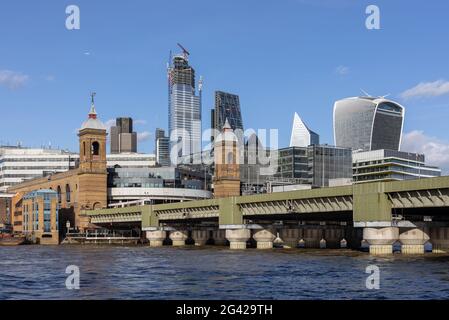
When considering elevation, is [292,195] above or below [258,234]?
above

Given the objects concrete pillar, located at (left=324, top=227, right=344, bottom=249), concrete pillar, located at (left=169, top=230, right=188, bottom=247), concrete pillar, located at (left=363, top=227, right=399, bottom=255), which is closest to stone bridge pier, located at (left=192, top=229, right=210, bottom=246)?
concrete pillar, located at (left=169, top=230, right=188, bottom=247)

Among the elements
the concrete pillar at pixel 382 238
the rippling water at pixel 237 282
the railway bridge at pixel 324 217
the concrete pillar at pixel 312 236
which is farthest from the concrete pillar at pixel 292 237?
the rippling water at pixel 237 282

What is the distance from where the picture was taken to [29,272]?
61094mm

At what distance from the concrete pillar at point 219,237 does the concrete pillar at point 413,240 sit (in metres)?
65.8

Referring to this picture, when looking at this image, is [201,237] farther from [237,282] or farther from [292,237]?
[237,282]

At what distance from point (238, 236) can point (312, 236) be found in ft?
60.2

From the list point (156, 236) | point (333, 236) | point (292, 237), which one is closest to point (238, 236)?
point (292, 237)

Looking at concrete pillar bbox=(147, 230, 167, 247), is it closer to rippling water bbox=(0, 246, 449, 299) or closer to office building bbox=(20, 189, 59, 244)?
office building bbox=(20, 189, 59, 244)

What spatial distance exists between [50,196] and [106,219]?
57.5ft

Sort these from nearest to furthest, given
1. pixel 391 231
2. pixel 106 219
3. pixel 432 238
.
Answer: pixel 391 231
pixel 432 238
pixel 106 219

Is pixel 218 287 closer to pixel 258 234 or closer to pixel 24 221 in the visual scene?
pixel 258 234

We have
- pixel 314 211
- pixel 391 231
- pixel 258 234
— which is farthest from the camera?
pixel 258 234

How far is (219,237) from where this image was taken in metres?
149
